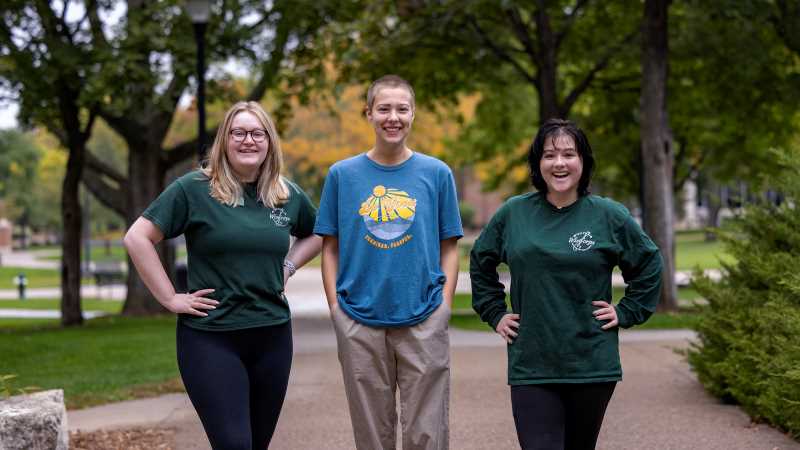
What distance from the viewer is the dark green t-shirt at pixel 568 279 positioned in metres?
3.92

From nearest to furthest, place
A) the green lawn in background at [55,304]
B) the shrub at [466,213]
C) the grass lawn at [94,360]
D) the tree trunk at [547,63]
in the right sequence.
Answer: the grass lawn at [94,360], the tree trunk at [547,63], the green lawn in background at [55,304], the shrub at [466,213]

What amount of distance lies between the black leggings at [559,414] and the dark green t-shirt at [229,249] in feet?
3.45

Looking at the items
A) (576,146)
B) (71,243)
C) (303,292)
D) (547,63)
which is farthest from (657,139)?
(576,146)

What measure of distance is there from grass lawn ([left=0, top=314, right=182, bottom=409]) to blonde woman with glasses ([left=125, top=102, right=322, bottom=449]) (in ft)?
11.2

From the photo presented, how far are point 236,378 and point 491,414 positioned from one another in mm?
4061

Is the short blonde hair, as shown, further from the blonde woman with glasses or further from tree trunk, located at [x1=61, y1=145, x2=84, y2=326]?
tree trunk, located at [x1=61, y1=145, x2=84, y2=326]

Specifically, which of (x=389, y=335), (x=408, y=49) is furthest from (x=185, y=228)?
(x=408, y=49)

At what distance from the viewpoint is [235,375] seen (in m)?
4.16

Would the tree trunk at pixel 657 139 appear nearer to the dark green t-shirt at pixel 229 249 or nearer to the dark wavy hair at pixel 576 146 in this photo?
the dark wavy hair at pixel 576 146

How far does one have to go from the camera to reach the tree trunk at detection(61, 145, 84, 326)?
18.0 m

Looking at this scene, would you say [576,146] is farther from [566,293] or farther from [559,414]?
[559,414]

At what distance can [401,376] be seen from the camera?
425cm

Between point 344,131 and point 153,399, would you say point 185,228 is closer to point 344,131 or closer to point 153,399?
point 153,399

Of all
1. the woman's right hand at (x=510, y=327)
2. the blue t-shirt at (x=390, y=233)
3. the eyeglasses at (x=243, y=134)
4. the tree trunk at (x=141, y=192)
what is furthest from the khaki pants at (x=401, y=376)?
the tree trunk at (x=141, y=192)
